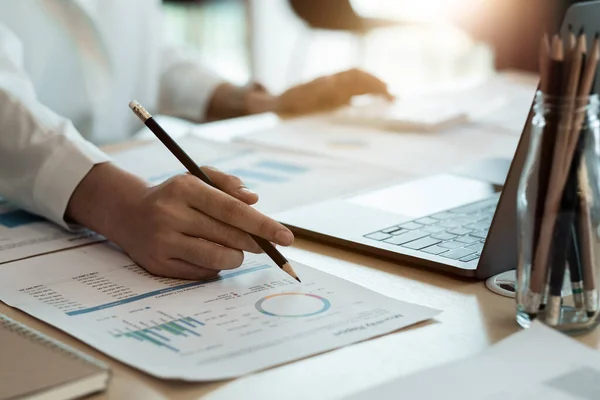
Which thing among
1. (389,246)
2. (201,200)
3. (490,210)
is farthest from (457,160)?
(201,200)

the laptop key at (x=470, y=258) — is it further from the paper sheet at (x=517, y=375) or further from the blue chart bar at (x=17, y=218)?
the blue chart bar at (x=17, y=218)

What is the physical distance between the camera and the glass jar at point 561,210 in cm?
61

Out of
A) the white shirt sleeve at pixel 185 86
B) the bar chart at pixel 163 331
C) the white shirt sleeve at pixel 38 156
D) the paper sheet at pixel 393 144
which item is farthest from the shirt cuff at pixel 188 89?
the bar chart at pixel 163 331

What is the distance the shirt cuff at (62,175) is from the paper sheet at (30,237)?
Answer: 0.02 m

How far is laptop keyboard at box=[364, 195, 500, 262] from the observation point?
2.77 ft

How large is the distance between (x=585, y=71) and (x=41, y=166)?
65 cm

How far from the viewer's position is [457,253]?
835mm

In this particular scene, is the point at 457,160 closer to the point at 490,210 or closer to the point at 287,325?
the point at 490,210

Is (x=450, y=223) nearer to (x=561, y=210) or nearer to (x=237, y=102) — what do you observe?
A: (x=561, y=210)

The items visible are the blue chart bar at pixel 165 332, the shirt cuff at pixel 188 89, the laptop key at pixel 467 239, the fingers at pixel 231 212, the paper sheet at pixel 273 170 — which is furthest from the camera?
the shirt cuff at pixel 188 89

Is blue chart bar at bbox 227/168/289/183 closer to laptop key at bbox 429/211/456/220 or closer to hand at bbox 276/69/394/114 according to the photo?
laptop key at bbox 429/211/456/220

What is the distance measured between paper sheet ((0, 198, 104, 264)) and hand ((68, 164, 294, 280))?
0.10m

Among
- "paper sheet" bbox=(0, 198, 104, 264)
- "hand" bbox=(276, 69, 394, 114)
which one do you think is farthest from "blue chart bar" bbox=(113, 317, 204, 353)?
"hand" bbox=(276, 69, 394, 114)

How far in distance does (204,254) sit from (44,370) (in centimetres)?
23
